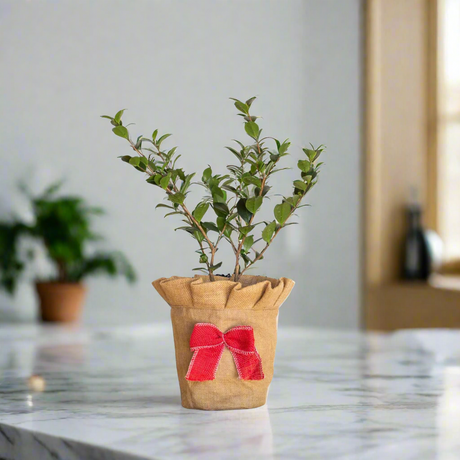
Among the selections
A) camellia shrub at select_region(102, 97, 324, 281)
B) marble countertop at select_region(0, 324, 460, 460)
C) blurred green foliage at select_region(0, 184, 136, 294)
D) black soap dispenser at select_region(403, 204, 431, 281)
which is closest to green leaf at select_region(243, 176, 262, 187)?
camellia shrub at select_region(102, 97, 324, 281)

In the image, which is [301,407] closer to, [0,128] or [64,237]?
[64,237]

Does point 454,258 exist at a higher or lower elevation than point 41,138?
lower

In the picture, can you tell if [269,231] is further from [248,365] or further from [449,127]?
[449,127]

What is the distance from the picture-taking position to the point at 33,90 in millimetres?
2596

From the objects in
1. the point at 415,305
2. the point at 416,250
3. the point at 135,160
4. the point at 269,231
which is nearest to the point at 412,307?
the point at 415,305

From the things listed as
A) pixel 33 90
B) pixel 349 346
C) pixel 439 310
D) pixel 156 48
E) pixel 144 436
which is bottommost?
pixel 439 310

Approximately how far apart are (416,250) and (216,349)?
281 centimetres

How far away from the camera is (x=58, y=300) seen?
7.86ft

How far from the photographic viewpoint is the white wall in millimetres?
2609

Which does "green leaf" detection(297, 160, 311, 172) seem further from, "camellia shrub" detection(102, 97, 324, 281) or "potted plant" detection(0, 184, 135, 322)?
"potted plant" detection(0, 184, 135, 322)

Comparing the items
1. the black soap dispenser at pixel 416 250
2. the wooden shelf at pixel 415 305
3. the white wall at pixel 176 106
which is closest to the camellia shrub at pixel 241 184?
the white wall at pixel 176 106

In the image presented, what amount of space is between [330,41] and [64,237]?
1900mm

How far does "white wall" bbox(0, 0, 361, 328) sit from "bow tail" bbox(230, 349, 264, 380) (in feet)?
6.47

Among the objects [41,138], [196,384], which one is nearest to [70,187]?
[41,138]
